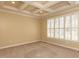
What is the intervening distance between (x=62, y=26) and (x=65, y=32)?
0.50m

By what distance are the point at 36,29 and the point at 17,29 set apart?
2.11 m

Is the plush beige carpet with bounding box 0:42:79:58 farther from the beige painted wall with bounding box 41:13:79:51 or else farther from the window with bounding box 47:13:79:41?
the window with bounding box 47:13:79:41

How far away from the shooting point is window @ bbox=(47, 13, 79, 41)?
156 inches

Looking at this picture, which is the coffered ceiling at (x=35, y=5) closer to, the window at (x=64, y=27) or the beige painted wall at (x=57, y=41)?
the window at (x=64, y=27)

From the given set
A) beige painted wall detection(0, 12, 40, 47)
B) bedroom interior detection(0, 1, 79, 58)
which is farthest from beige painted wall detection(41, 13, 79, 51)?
beige painted wall detection(0, 12, 40, 47)

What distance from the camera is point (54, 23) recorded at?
5500mm

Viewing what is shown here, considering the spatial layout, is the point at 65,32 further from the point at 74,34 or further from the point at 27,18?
the point at 27,18

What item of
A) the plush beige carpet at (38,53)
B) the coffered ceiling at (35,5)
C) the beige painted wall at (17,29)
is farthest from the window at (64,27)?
the beige painted wall at (17,29)

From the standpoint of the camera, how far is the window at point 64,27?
397cm

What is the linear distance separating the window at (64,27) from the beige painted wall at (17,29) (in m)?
1.41

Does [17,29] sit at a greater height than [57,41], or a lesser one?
greater

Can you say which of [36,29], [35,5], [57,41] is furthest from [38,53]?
[36,29]

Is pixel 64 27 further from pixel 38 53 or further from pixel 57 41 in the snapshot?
pixel 38 53

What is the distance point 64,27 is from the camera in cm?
463
